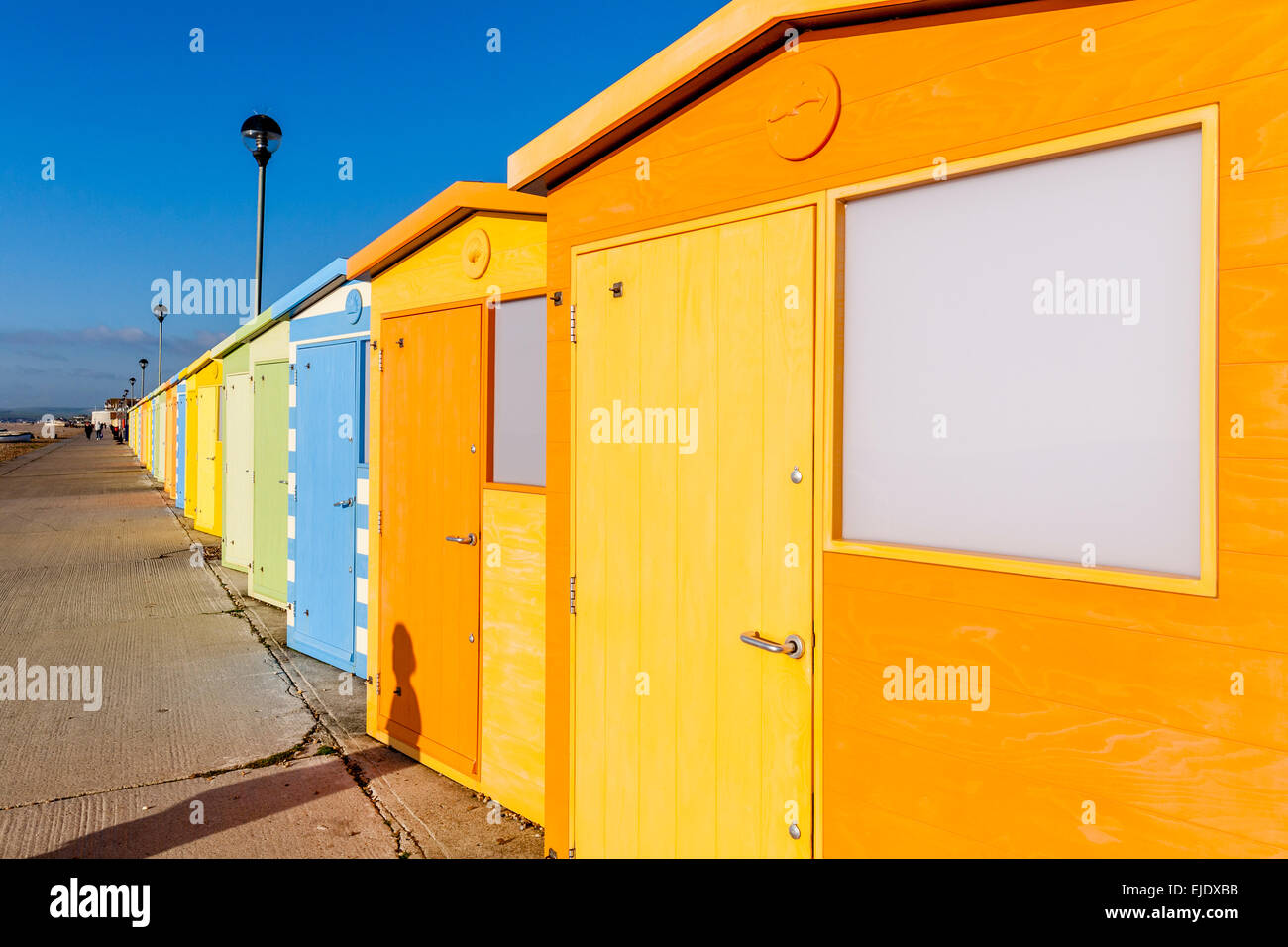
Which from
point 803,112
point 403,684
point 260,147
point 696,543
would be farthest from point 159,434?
point 803,112

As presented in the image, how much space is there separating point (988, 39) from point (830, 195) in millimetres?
595

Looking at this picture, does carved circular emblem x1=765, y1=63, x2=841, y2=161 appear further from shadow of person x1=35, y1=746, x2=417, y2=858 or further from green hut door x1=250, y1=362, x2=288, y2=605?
green hut door x1=250, y1=362, x2=288, y2=605

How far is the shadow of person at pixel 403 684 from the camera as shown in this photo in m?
4.76

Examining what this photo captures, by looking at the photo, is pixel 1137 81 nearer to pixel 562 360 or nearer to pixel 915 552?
pixel 915 552

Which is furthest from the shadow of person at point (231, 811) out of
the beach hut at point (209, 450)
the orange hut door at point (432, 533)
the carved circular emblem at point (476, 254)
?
the beach hut at point (209, 450)

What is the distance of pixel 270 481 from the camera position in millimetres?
8516

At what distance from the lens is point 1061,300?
207 centimetres

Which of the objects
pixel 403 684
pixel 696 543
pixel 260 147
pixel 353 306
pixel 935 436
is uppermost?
pixel 260 147

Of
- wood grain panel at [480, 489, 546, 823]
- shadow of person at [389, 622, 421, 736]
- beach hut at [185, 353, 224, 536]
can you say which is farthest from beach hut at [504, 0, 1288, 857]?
beach hut at [185, 353, 224, 536]

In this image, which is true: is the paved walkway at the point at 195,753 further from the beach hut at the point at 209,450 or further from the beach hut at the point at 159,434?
the beach hut at the point at 159,434

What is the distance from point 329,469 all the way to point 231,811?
128 inches

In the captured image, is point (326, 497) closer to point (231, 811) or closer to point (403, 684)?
point (403, 684)

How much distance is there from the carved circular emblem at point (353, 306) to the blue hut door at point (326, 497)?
0.22 meters

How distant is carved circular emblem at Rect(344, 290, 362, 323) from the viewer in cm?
616
